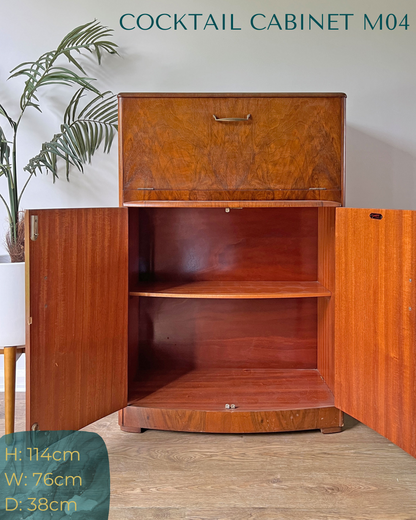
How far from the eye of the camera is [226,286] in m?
1.97

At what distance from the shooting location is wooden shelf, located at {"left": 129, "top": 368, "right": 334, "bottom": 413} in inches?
70.4

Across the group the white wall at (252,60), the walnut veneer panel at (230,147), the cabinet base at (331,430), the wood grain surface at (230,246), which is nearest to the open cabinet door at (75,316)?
the walnut veneer panel at (230,147)

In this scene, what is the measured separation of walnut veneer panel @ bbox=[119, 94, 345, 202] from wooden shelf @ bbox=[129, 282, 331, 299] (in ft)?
1.33

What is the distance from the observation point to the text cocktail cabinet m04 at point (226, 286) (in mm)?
1484

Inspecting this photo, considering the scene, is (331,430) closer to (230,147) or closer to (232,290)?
(232,290)

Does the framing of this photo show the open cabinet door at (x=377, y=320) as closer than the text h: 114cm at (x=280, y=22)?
Yes

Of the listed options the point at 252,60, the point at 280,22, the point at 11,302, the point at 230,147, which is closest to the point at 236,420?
the point at 11,302

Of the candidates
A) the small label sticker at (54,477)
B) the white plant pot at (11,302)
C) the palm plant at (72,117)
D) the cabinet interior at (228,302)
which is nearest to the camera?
the small label sticker at (54,477)

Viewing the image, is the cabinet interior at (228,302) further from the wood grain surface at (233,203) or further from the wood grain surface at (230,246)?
the wood grain surface at (233,203)

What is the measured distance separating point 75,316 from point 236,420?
2.59ft

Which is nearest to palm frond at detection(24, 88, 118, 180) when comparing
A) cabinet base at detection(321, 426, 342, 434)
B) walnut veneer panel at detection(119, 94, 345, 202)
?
walnut veneer panel at detection(119, 94, 345, 202)

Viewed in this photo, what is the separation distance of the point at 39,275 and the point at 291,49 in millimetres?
1721

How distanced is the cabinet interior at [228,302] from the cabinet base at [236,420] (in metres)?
0.25

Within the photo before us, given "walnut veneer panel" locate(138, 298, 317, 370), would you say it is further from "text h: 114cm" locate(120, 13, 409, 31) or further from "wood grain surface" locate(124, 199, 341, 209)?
"text h: 114cm" locate(120, 13, 409, 31)
